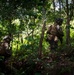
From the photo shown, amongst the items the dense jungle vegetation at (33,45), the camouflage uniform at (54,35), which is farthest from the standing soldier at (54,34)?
the dense jungle vegetation at (33,45)

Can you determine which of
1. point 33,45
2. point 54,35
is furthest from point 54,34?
point 33,45

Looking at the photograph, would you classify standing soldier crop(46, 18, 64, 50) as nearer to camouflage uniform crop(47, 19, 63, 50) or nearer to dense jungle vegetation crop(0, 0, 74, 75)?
camouflage uniform crop(47, 19, 63, 50)

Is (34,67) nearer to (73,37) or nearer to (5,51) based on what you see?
(5,51)

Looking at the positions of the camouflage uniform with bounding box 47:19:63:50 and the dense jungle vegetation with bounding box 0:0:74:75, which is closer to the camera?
the dense jungle vegetation with bounding box 0:0:74:75

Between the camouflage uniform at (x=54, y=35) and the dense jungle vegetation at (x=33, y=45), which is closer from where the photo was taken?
the dense jungle vegetation at (x=33, y=45)

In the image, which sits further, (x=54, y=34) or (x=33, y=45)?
(x=54, y=34)

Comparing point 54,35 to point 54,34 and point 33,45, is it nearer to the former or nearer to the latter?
point 54,34

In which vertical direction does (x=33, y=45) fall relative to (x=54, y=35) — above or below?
below

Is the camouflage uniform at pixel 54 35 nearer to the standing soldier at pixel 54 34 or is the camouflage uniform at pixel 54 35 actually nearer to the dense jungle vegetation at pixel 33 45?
the standing soldier at pixel 54 34

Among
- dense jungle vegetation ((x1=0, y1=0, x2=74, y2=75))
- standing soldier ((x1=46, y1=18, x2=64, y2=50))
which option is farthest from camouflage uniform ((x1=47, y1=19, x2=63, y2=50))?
dense jungle vegetation ((x1=0, y1=0, x2=74, y2=75))

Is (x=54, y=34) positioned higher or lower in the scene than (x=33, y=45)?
higher

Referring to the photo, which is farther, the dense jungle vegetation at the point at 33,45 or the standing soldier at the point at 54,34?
the standing soldier at the point at 54,34

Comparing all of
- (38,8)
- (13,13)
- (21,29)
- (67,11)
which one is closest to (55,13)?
(67,11)

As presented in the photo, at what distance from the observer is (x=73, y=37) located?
509 inches
